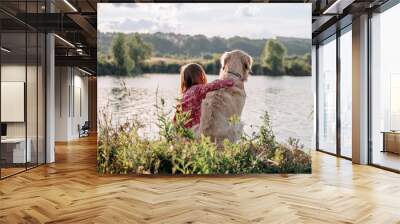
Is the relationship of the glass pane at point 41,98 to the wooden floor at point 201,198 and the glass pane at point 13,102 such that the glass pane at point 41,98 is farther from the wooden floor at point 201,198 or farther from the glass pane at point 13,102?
the wooden floor at point 201,198

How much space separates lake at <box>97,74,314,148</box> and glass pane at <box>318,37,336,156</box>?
11.6ft

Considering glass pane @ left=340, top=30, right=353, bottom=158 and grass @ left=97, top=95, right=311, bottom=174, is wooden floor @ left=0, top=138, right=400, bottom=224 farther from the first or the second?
glass pane @ left=340, top=30, right=353, bottom=158

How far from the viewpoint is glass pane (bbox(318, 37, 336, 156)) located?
31.8 ft

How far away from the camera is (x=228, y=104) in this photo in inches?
251

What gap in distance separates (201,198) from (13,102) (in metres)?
3.55

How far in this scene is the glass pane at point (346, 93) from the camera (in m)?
8.59

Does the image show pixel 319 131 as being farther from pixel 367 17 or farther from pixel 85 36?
pixel 85 36

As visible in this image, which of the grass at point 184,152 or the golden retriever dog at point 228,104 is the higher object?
the golden retriever dog at point 228,104

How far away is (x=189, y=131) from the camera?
249 inches

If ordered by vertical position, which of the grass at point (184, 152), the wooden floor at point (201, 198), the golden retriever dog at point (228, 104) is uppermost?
the golden retriever dog at point (228, 104)

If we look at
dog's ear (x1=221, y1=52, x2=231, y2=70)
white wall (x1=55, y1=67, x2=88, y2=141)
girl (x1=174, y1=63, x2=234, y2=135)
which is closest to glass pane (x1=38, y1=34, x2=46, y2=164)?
girl (x1=174, y1=63, x2=234, y2=135)

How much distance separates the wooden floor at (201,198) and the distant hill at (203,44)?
1999 millimetres

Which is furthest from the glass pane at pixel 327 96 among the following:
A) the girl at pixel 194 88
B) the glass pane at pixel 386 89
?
the girl at pixel 194 88

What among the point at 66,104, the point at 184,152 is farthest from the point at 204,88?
the point at 66,104
